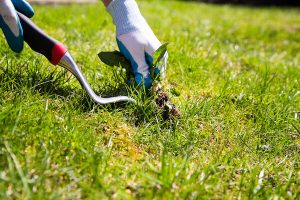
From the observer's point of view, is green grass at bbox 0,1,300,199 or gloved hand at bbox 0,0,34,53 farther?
gloved hand at bbox 0,0,34,53

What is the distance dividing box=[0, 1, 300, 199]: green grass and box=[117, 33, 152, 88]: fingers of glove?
0.15 metres

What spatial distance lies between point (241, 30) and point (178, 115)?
4.32 m

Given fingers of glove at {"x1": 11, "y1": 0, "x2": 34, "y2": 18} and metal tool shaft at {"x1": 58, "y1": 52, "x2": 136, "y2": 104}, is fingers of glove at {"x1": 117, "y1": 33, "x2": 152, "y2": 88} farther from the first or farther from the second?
fingers of glove at {"x1": 11, "y1": 0, "x2": 34, "y2": 18}

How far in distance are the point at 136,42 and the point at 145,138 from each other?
0.57 meters

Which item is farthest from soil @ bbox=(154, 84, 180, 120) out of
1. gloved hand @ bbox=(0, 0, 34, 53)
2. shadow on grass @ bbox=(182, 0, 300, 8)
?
shadow on grass @ bbox=(182, 0, 300, 8)

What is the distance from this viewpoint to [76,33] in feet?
11.7

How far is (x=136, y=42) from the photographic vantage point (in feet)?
7.49

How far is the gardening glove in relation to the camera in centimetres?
228

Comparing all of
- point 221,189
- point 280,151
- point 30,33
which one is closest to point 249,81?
point 280,151

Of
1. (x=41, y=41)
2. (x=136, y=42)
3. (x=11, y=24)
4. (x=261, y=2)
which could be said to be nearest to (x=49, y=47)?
(x=41, y=41)

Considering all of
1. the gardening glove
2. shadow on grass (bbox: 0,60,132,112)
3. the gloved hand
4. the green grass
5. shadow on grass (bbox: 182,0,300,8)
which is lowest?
shadow on grass (bbox: 182,0,300,8)

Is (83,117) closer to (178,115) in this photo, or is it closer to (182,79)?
(178,115)

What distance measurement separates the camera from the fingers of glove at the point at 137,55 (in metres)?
2.27

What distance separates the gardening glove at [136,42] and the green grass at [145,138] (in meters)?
0.16
